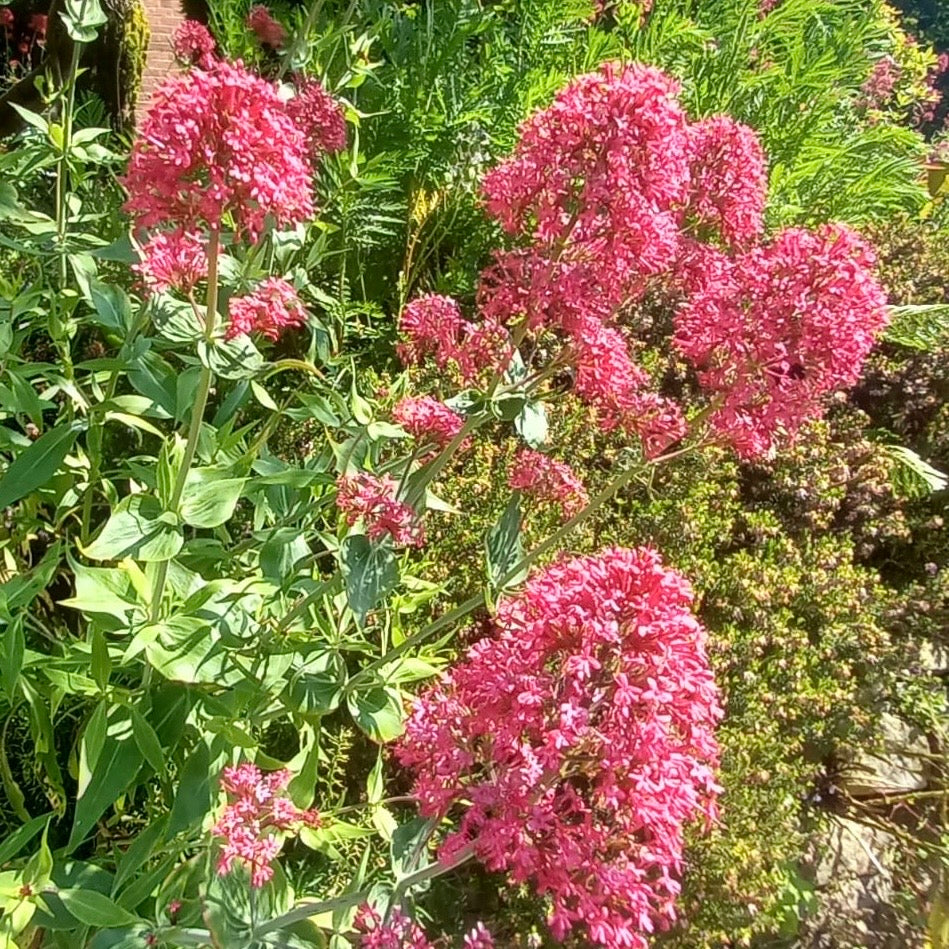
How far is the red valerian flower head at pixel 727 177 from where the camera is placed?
161cm

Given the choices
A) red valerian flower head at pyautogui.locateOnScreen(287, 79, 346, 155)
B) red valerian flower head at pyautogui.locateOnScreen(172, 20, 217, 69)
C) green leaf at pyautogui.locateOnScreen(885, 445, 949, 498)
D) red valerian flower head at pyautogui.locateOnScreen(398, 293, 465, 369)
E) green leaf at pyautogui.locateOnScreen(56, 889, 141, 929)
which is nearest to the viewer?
green leaf at pyautogui.locateOnScreen(56, 889, 141, 929)

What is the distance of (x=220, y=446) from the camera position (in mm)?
1803

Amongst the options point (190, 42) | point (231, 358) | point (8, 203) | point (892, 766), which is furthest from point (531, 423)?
point (892, 766)

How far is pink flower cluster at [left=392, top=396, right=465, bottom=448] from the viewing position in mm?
1521

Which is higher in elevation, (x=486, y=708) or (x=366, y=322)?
(x=486, y=708)

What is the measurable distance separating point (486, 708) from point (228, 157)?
2.46 ft

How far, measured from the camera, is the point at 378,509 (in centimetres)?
146

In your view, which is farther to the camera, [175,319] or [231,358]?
[175,319]

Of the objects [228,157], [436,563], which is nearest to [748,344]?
[228,157]

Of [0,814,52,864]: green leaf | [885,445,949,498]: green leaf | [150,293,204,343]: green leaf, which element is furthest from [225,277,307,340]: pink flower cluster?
[885,445,949,498]: green leaf

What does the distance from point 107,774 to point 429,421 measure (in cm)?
75

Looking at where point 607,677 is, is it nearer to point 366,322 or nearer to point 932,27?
point 366,322

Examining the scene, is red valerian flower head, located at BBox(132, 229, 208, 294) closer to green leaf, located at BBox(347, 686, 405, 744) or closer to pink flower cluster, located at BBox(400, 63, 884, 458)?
pink flower cluster, located at BBox(400, 63, 884, 458)

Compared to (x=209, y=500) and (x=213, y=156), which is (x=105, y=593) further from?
Result: (x=213, y=156)
